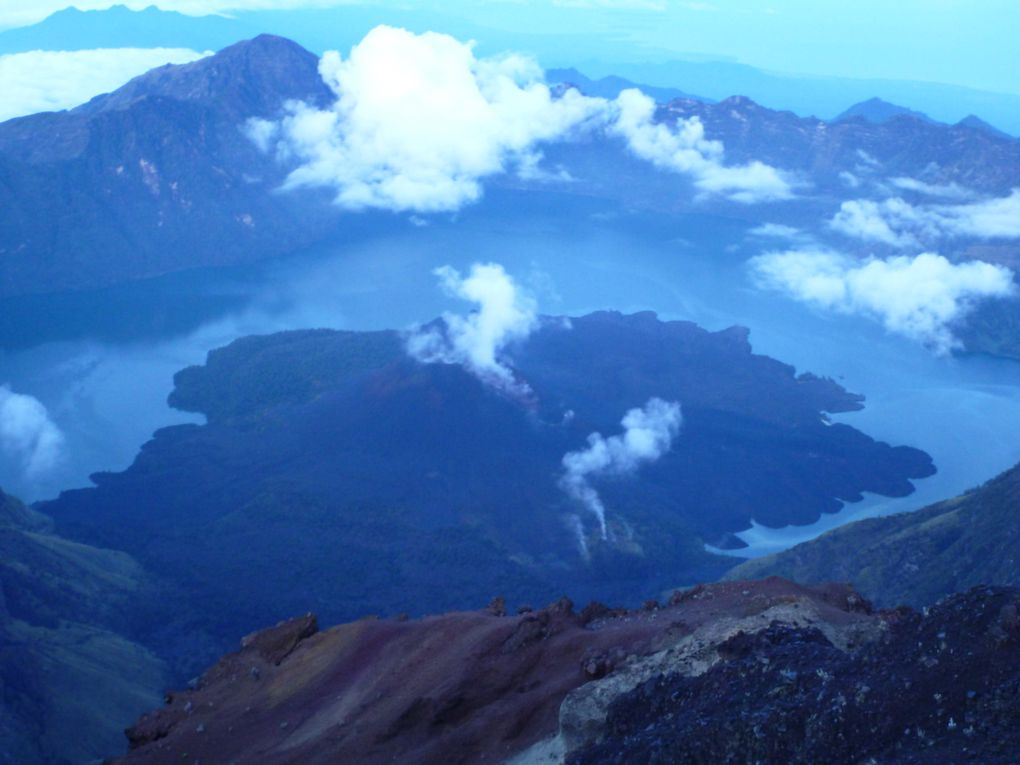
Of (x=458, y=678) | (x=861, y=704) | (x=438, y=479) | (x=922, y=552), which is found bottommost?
(x=438, y=479)

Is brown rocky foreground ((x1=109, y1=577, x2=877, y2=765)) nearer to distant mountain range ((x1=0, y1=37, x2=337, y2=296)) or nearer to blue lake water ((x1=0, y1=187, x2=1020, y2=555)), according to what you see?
blue lake water ((x1=0, y1=187, x2=1020, y2=555))

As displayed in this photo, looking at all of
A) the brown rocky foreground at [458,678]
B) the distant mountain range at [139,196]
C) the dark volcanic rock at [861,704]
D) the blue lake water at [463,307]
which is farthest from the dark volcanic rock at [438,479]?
the distant mountain range at [139,196]

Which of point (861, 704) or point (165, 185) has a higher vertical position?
point (861, 704)

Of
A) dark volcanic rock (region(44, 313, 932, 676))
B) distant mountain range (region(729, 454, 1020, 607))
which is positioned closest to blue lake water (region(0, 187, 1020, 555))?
dark volcanic rock (region(44, 313, 932, 676))

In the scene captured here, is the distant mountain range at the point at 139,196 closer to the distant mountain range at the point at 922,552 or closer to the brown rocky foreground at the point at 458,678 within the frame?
the distant mountain range at the point at 922,552

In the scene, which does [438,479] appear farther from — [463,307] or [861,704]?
[463,307]

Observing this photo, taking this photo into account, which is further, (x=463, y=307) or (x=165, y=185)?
(x=165, y=185)

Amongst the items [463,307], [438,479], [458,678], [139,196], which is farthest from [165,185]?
[458,678]

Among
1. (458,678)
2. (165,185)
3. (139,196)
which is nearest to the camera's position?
(458,678)

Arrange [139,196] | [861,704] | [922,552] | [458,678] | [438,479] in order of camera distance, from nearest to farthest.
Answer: [861,704] < [458,678] < [922,552] < [438,479] < [139,196]
